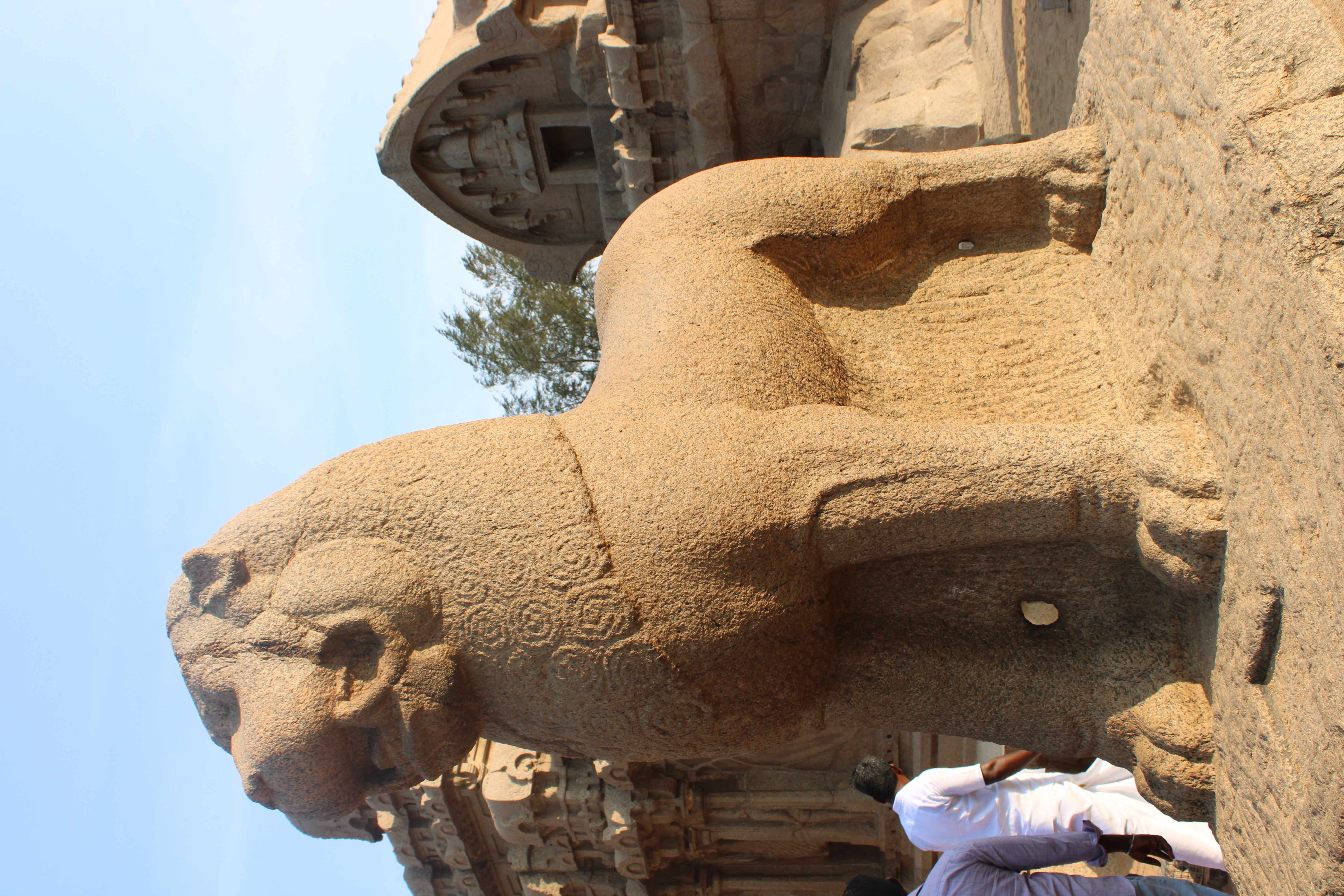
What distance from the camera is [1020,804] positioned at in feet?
11.8

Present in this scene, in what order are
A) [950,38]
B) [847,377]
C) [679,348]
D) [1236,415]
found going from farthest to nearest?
[950,38], [847,377], [679,348], [1236,415]

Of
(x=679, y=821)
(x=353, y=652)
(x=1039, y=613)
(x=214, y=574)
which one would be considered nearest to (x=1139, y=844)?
(x=1039, y=613)

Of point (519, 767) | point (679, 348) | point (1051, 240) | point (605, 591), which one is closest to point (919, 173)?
point (1051, 240)

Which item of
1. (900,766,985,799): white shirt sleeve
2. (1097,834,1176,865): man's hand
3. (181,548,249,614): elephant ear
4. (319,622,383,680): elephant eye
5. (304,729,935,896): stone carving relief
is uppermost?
(181,548,249,614): elephant ear

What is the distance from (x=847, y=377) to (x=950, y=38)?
302 centimetres

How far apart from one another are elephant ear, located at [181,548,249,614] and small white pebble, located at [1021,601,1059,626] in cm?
188

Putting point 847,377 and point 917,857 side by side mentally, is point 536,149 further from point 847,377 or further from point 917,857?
point 917,857

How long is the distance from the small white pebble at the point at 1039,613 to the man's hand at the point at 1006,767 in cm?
120

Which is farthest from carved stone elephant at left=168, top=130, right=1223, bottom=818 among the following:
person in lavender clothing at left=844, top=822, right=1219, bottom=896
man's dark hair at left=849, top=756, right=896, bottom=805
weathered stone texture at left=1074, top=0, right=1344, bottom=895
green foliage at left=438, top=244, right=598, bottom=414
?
green foliage at left=438, top=244, right=598, bottom=414

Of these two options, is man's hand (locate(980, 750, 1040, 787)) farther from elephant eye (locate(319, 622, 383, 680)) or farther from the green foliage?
the green foliage

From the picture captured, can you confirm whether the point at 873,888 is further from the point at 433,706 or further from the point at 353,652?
the point at 353,652

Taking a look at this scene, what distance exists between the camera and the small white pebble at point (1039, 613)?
2.39 metres

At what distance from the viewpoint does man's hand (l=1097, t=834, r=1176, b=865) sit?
335cm

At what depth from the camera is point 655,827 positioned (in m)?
6.36
